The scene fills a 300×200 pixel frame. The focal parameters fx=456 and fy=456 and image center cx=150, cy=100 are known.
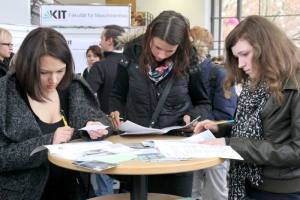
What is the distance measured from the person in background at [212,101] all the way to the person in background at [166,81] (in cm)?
11

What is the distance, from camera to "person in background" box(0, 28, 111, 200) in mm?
1703

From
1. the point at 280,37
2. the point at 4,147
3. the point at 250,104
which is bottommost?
the point at 4,147

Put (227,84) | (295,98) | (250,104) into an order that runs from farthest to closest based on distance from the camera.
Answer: (227,84) < (250,104) < (295,98)

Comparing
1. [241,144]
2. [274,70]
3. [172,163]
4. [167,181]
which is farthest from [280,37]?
[167,181]

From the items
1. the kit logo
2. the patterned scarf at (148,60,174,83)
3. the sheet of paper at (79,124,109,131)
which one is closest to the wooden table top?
the sheet of paper at (79,124,109,131)

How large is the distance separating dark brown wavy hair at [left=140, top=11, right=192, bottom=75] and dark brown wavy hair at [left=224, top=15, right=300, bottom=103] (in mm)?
445

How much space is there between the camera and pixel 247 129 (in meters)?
1.65

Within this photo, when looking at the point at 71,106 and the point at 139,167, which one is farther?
the point at 71,106

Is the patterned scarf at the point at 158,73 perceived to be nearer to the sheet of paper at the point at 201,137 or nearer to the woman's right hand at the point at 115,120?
the woman's right hand at the point at 115,120

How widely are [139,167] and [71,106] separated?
0.69 meters

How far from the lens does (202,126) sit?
6.37 feet

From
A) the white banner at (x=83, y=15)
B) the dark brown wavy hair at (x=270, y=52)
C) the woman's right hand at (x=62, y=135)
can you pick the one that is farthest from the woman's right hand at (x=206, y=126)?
the white banner at (x=83, y=15)

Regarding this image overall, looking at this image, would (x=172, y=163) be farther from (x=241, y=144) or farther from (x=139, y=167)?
(x=241, y=144)

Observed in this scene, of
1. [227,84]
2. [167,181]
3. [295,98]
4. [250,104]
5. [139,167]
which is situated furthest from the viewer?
[167,181]
